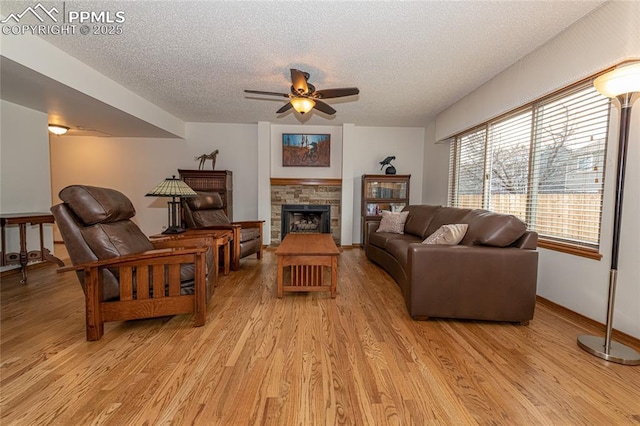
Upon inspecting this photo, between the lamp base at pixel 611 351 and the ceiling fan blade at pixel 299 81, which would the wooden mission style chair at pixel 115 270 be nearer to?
A: the ceiling fan blade at pixel 299 81

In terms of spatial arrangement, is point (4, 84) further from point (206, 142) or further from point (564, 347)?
point (564, 347)

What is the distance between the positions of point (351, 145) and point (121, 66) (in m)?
3.72

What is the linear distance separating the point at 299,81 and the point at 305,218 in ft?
11.3

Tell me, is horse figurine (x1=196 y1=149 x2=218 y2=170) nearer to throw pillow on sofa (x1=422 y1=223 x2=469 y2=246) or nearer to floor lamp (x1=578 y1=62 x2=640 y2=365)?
throw pillow on sofa (x1=422 y1=223 x2=469 y2=246)

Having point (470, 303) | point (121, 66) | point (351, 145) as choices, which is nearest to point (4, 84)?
point (121, 66)

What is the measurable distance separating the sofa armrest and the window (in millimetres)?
705

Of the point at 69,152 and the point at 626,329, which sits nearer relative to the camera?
the point at 626,329

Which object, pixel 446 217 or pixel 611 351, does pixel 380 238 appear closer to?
pixel 446 217

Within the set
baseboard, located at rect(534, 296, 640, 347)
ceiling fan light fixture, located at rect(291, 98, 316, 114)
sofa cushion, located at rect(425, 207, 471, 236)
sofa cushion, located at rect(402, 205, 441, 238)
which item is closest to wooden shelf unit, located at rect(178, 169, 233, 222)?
ceiling fan light fixture, located at rect(291, 98, 316, 114)

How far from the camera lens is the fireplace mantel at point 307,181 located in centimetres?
544

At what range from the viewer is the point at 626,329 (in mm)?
1931

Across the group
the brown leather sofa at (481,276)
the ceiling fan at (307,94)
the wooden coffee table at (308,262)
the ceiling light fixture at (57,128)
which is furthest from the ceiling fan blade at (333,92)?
the ceiling light fixture at (57,128)

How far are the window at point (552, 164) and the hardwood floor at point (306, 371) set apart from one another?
2.87ft

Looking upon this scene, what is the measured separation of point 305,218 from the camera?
19.1 feet
